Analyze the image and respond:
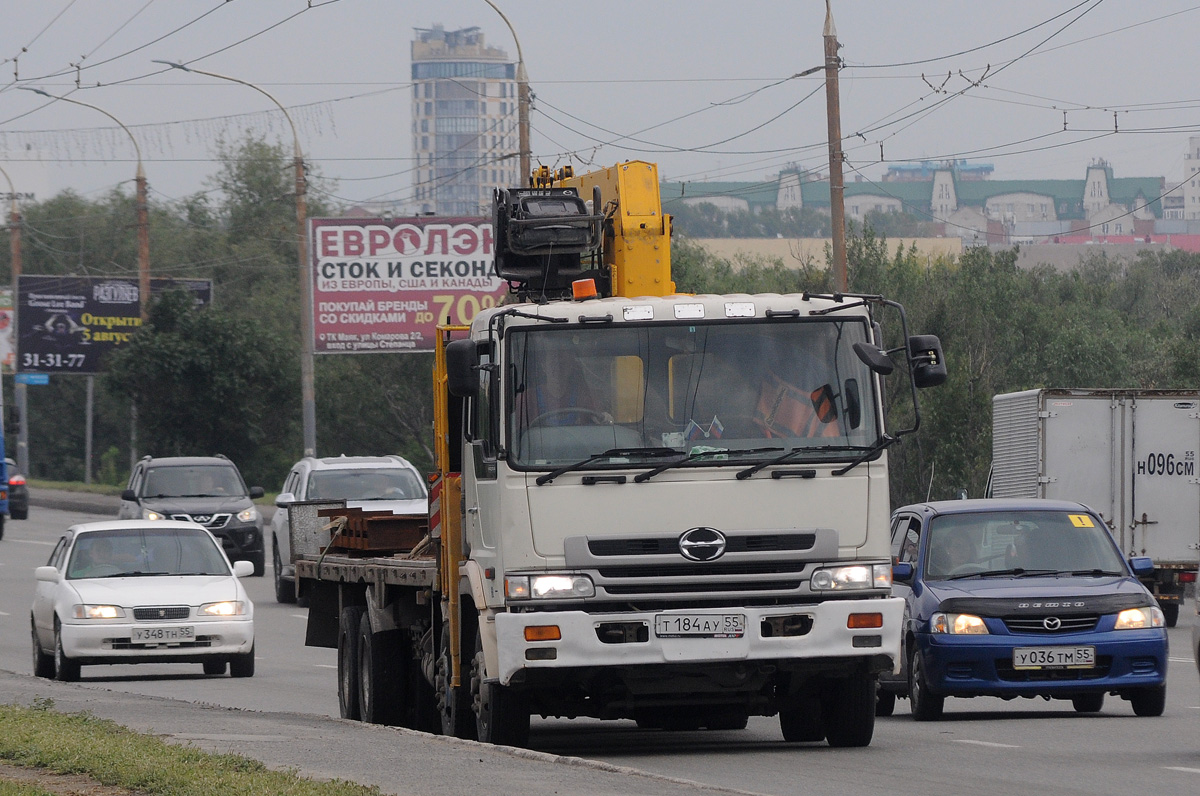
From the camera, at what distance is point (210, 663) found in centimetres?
1912

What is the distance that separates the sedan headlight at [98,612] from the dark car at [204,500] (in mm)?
11969

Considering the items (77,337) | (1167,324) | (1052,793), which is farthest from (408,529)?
(1167,324)

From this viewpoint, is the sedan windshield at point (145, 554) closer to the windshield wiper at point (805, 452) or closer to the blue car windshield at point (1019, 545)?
the blue car windshield at point (1019, 545)

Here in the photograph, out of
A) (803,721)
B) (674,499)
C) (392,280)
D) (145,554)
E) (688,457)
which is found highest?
(392,280)

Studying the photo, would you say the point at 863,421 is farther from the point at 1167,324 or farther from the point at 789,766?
the point at 1167,324

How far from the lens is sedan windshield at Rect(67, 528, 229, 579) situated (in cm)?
1911

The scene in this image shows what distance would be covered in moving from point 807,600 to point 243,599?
951cm

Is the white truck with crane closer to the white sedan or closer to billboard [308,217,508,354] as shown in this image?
the white sedan

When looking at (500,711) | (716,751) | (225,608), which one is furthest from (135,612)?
(500,711)

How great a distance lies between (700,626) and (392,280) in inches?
1433

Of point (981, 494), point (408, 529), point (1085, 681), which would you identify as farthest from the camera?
point (981, 494)

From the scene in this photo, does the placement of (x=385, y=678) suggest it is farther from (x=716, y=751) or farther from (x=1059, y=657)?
(x=1059, y=657)

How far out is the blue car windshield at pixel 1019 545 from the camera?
13.6 meters

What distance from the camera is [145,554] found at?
63.6 ft
